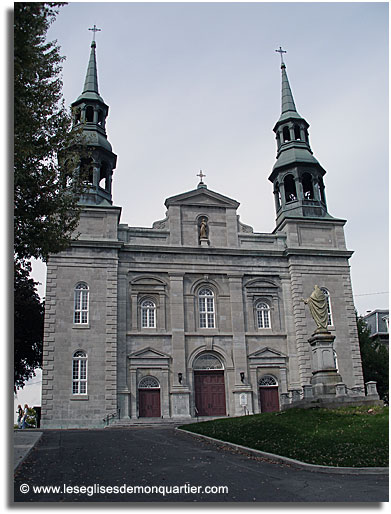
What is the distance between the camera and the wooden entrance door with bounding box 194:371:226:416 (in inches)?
1190

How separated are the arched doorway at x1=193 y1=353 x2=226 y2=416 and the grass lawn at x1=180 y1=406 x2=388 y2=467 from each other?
7592 millimetres

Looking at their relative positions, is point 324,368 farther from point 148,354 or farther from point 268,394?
point 148,354

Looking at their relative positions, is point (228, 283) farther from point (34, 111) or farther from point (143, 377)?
point (34, 111)

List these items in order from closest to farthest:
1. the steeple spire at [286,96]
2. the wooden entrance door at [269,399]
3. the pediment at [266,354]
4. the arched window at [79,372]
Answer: the arched window at [79,372] < the wooden entrance door at [269,399] < the pediment at [266,354] < the steeple spire at [286,96]

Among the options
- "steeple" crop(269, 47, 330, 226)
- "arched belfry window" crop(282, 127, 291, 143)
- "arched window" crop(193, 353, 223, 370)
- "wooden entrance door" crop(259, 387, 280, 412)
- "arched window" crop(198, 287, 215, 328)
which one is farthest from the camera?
Result: "arched belfry window" crop(282, 127, 291, 143)

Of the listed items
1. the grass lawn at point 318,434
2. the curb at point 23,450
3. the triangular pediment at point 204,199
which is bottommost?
the grass lawn at point 318,434

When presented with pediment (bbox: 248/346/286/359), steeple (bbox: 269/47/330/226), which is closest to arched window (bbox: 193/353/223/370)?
pediment (bbox: 248/346/286/359)

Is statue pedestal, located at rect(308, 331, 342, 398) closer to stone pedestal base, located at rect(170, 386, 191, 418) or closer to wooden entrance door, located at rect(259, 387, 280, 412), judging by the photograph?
wooden entrance door, located at rect(259, 387, 280, 412)

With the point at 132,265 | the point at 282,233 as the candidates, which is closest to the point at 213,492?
the point at 132,265

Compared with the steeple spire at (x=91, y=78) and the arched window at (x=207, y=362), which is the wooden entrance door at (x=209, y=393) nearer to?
the arched window at (x=207, y=362)

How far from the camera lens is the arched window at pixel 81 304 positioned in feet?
97.7

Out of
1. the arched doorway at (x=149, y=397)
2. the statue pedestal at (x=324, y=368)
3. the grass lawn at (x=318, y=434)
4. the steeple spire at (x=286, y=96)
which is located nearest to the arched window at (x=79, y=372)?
the arched doorway at (x=149, y=397)

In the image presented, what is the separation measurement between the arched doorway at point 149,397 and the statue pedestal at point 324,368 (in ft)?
32.5

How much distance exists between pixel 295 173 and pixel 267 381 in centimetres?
1434
